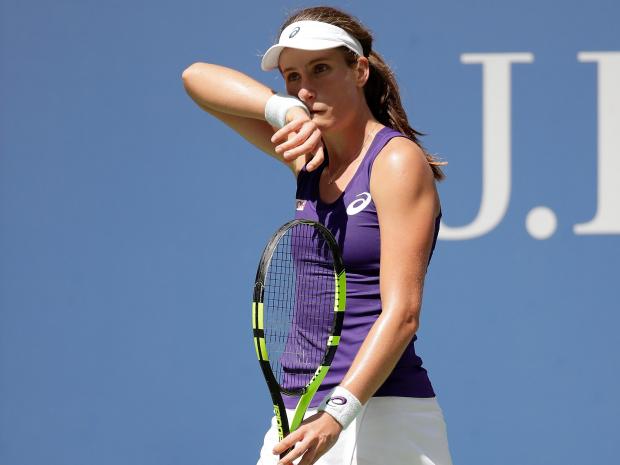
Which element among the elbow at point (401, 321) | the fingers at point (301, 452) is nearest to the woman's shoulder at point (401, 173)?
the elbow at point (401, 321)

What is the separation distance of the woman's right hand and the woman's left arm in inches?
4.6

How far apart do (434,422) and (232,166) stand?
185 cm

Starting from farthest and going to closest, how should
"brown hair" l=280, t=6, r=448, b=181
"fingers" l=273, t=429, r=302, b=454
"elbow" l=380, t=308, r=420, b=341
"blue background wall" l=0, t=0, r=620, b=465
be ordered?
"blue background wall" l=0, t=0, r=620, b=465, "brown hair" l=280, t=6, r=448, b=181, "elbow" l=380, t=308, r=420, b=341, "fingers" l=273, t=429, r=302, b=454

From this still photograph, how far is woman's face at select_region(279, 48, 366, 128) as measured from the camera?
7.63 ft

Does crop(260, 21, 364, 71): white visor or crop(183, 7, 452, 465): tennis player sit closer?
crop(183, 7, 452, 465): tennis player

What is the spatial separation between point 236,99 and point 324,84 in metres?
0.30

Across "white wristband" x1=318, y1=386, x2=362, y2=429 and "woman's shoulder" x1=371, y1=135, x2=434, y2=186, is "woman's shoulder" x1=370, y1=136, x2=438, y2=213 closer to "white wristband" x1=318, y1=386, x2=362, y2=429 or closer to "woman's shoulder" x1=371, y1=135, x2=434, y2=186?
"woman's shoulder" x1=371, y1=135, x2=434, y2=186

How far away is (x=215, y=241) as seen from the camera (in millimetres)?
3994

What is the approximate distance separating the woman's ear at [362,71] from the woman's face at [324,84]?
0.11ft

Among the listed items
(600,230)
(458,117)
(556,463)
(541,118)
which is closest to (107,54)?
(458,117)

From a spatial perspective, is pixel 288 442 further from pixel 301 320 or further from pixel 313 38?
pixel 313 38

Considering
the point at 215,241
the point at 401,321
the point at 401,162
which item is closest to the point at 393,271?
the point at 401,321

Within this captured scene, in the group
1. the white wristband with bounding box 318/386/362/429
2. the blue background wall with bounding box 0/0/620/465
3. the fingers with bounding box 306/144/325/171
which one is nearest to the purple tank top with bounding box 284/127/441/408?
the fingers with bounding box 306/144/325/171

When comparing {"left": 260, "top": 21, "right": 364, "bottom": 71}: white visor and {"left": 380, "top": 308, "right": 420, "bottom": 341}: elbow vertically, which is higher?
{"left": 260, "top": 21, "right": 364, "bottom": 71}: white visor
